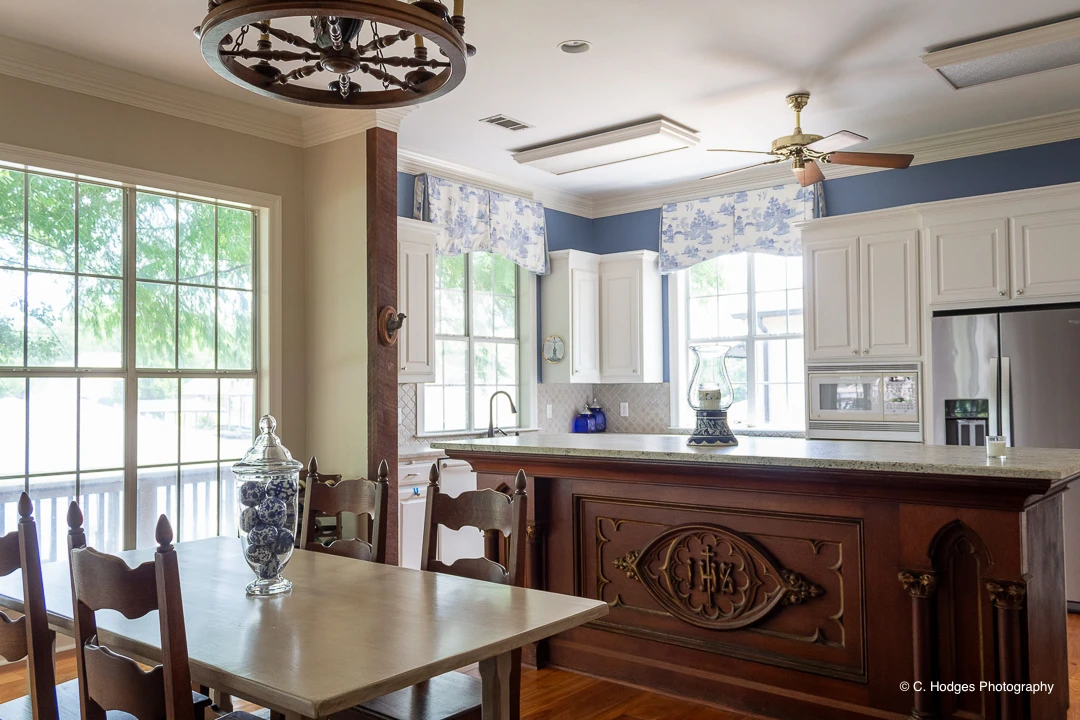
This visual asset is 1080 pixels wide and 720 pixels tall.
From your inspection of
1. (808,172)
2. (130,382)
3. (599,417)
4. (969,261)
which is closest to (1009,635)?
(808,172)

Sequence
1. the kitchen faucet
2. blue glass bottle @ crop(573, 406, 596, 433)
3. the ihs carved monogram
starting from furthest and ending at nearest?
blue glass bottle @ crop(573, 406, 596, 433) < the kitchen faucet < the ihs carved monogram

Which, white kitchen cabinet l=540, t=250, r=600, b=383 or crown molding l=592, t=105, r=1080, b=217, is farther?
white kitchen cabinet l=540, t=250, r=600, b=383

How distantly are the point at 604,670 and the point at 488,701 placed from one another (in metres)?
1.77

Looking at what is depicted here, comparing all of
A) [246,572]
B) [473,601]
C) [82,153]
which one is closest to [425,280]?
[82,153]

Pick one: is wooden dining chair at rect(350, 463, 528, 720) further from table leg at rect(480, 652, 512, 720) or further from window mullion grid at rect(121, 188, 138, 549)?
window mullion grid at rect(121, 188, 138, 549)

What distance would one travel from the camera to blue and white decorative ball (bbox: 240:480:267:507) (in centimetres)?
214

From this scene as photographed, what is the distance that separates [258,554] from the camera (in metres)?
2.17

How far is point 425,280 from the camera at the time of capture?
207 inches

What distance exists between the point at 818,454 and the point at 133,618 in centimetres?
226

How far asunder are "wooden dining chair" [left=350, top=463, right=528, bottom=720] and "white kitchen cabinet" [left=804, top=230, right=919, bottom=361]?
11.5 feet

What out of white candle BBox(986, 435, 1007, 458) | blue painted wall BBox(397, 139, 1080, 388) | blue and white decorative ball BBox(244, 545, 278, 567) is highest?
blue painted wall BBox(397, 139, 1080, 388)

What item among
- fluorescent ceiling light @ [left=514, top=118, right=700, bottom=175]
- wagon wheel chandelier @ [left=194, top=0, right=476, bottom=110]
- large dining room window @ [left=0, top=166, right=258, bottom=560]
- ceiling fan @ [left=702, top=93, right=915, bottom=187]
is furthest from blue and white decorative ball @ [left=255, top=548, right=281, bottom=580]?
fluorescent ceiling light @ [left=514, top=118, right=700, bottom=175]

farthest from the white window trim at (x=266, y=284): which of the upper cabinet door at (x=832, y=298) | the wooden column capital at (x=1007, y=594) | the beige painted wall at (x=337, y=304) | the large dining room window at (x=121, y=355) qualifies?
the wooden column capital at (x=1007, y=594)

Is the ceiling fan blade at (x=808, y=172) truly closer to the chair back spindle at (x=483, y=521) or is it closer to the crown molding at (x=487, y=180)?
the crown molding at (x=487, y=180)
